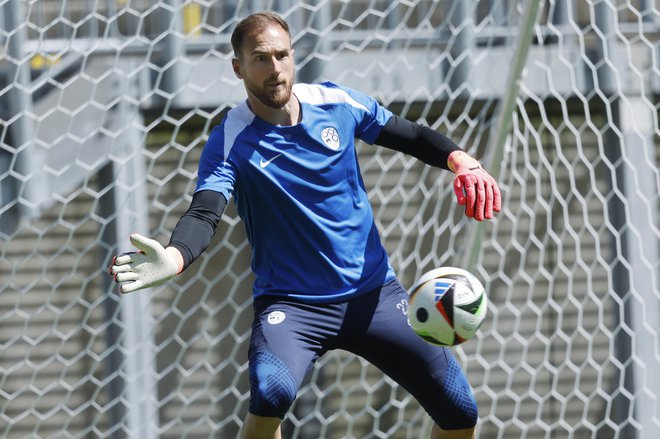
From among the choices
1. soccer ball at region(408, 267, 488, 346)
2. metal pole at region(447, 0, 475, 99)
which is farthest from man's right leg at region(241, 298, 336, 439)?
metal pole at region(447, 0, 475, 99)

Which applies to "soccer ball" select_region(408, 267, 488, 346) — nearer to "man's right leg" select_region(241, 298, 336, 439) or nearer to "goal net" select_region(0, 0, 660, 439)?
"man's right leg" select_region(241, 298, 336, 439)

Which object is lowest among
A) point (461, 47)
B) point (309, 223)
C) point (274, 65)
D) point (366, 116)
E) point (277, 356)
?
point (461, 47)

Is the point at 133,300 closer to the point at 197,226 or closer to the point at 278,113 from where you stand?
the point at 278,113

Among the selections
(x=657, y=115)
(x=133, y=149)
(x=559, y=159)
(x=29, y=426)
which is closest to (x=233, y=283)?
(x=133, y=149)

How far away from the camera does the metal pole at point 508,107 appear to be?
3.79 m

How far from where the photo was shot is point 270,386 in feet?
8.62

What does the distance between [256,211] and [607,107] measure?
7.61 ft

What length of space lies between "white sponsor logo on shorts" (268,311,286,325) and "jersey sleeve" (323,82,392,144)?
616mm

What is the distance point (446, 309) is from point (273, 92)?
30.4 inches

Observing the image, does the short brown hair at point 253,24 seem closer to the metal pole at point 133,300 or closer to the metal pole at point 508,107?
the metal pole at point 508,107

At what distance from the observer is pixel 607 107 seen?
456cm

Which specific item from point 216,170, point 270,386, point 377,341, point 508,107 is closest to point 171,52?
point 508,107

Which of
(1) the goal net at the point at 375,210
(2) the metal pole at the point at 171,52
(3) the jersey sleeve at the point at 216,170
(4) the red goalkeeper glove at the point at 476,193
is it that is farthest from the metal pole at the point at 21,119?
(4) the red goalkeeper glove at the point at 476,193

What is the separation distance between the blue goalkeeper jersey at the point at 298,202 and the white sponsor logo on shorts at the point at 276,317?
0.07 meters
